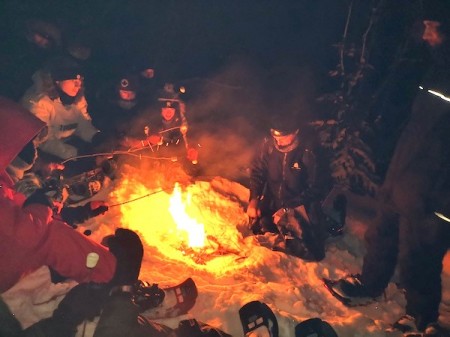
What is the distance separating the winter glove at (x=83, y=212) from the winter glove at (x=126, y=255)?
1274 millimetres

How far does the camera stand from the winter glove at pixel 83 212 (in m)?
5.80

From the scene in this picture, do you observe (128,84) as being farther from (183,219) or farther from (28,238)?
(28,238)

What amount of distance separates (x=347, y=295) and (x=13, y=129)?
523 centimetres

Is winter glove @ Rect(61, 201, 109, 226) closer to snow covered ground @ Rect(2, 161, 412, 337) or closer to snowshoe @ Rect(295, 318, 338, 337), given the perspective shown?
snow covered ground @ Rect(2, 161, 412, 337)

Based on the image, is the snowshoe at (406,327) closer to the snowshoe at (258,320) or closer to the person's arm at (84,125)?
the snowshoe at (258,320)

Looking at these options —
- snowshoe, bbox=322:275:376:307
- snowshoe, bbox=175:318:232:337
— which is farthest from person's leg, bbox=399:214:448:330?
snowshoe, bbox=175:318:232:337

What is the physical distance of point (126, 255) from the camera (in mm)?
4586

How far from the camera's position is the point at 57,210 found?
575 cm

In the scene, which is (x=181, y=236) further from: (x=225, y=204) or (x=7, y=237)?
(x=7, y=237)

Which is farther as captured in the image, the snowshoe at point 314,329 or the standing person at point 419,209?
the standing person at point 419,209

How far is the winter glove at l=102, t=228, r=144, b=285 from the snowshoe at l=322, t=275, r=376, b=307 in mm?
3009

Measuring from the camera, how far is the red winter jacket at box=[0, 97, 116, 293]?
12.5 feet

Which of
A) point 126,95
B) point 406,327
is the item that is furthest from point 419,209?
point 126,95

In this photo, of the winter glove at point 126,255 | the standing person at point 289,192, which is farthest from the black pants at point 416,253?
the winter glove at point 126,255
